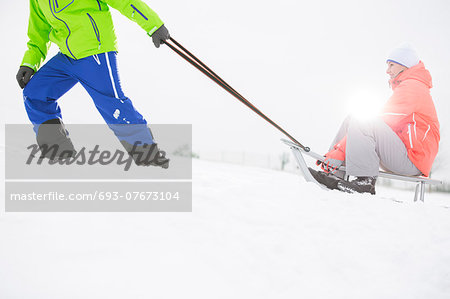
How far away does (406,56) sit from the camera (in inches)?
95.0

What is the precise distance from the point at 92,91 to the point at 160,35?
28.8 inches

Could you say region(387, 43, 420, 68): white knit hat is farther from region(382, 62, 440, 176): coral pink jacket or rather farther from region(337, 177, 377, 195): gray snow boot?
region(337, 177, 377, 195): gray snow boot

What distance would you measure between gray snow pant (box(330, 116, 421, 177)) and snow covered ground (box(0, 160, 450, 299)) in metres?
0.59

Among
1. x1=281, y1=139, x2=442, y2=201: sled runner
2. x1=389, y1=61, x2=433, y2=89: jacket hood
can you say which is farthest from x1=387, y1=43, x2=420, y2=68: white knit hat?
x1=281, y1=139, x2=442, y2=201: sled runner

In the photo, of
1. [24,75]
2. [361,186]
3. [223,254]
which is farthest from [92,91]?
[361,186]

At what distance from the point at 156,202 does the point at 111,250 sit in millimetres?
626

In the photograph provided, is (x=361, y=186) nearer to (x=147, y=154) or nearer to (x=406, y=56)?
(x=406, y=56)

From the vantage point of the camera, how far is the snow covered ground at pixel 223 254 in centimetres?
94

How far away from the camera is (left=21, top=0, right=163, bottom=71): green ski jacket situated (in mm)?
1992

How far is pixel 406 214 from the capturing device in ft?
6.18

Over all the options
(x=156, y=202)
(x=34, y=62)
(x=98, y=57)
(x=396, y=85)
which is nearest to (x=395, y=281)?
(x=156, y=202)

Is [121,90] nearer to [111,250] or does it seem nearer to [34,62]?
[34,62]

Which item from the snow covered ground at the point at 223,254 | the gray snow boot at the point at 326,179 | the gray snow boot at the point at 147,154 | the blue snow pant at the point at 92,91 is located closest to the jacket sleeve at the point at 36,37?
the blue snow pant at the point at 92,91

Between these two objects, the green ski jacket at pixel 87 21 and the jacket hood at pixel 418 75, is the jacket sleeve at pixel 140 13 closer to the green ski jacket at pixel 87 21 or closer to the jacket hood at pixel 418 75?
the green ski jacket at pixel 87 21
